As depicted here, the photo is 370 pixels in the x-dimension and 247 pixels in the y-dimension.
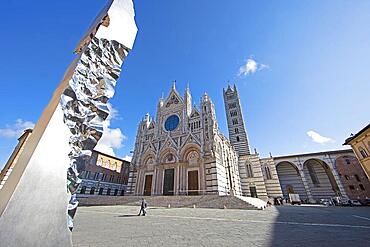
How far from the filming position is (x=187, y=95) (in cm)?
2722

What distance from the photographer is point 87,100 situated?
2367mm

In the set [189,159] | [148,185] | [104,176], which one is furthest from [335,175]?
[104,176]

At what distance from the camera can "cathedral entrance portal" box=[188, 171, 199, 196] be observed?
782 inches

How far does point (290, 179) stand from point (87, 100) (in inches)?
1575

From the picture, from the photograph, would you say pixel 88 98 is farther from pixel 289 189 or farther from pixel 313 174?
pixel 313 174

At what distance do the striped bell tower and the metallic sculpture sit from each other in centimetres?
3148

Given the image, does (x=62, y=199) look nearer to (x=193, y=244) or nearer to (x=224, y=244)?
(x=193, y=244)

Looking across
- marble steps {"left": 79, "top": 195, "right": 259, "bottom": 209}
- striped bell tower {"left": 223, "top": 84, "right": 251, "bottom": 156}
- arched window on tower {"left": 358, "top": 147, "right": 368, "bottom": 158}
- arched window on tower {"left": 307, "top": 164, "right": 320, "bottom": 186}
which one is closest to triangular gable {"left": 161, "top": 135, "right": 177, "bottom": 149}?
marble steps {"left": 79, "top": 195, "right": 259, "bottom": 209}

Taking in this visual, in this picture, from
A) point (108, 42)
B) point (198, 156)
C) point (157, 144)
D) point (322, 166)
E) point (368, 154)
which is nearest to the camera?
point (108, 42)

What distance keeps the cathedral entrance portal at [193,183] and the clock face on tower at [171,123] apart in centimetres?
755

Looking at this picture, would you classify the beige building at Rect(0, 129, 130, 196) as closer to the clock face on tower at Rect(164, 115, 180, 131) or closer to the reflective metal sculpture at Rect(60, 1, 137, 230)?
the clock face on tower at Rect(164, 115, 180, 131)

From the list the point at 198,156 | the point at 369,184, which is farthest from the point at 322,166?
the point at 198,156

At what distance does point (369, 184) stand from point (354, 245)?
36.1 m

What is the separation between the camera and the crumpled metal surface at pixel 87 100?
2.08m
